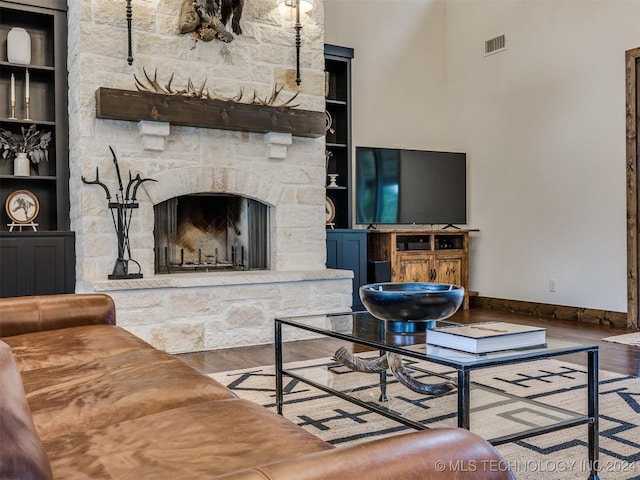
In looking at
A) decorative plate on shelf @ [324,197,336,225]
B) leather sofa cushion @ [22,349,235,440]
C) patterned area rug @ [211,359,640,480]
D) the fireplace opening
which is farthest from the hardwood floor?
leather sofa cushion @ [22,349,235,440]

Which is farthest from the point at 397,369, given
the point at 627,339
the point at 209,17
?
the point at 209,17

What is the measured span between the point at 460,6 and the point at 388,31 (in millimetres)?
908

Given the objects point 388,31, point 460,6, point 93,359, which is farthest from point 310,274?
point 460,6

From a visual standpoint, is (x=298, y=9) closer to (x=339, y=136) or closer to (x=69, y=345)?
(x=339, y=136)

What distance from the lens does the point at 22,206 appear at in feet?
14.3

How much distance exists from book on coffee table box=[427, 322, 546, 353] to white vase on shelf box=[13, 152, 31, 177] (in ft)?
11.7

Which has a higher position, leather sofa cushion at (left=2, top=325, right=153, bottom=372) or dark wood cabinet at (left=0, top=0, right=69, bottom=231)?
dark wood cabinet at (left=0, top=0, right=69, bottom=231)

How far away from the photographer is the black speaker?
5445mm

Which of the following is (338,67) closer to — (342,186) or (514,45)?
(342,186)

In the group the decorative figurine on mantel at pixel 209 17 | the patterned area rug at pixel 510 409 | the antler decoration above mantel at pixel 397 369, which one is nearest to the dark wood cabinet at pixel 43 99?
the decorative figurine on mantel at pixel 209 17

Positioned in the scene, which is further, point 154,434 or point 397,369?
point 397,369

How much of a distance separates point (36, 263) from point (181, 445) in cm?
356

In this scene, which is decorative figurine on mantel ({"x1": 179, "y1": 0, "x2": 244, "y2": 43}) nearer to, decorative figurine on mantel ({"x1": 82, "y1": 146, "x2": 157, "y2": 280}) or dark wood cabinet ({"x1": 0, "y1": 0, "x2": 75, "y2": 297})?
dark wood cabinet ({"x1": 0, "y1": 0, "x2": 75, "y2": 297})

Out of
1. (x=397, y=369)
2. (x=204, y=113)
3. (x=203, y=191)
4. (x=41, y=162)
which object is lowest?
(x=397, y=369)
